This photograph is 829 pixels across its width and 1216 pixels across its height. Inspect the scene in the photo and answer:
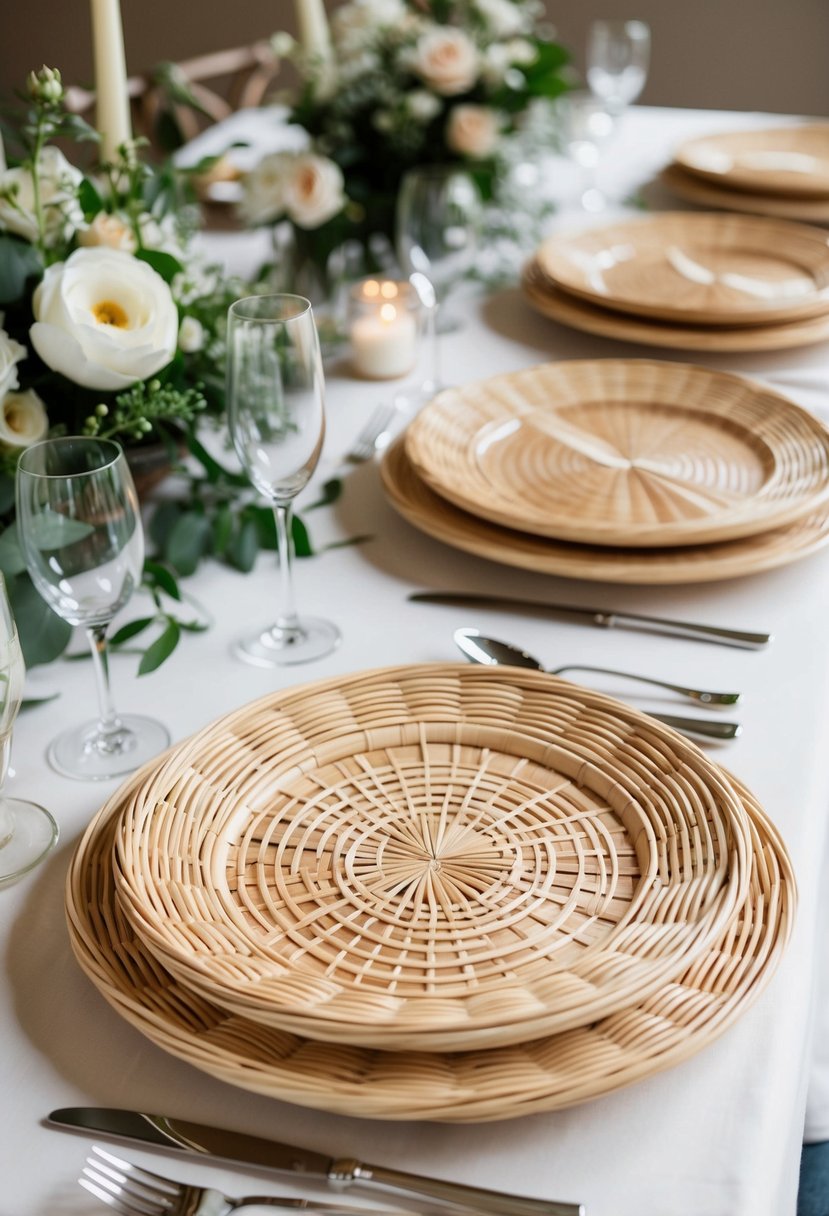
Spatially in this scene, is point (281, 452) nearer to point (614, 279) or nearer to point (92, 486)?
point (92, 486)

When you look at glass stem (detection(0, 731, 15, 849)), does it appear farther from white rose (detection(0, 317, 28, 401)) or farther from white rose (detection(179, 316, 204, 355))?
white rose (detection(179, 316, 204, 355))

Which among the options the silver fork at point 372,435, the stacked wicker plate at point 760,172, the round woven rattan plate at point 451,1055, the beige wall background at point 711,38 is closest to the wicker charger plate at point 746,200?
the stacked wicker plate at point 760,172

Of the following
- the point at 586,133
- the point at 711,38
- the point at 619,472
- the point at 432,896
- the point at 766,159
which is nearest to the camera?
the point at 432,896

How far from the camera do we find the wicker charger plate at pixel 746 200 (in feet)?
5.93

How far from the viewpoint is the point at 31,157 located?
1026 millimetres

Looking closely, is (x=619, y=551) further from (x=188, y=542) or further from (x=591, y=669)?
(x=188, y=542)

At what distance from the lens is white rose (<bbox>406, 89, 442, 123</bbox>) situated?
1.68 meters

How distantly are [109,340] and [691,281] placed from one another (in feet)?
2.91

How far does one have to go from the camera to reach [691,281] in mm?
1560

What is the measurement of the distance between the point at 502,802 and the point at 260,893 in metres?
0.17

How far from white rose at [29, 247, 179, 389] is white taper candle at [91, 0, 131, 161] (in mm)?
324

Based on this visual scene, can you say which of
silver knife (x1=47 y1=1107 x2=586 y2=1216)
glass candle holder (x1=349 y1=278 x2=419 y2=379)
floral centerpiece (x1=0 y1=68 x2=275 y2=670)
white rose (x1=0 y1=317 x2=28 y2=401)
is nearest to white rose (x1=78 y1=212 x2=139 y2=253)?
floral centerpiece (x1=0 y1=68 x2=275 y2=670)

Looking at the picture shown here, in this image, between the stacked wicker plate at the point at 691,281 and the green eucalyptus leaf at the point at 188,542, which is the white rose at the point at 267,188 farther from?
the green eucalyptus leaf at the point at 188,542

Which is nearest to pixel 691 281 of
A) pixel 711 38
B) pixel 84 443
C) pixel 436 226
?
pixel 436 226
